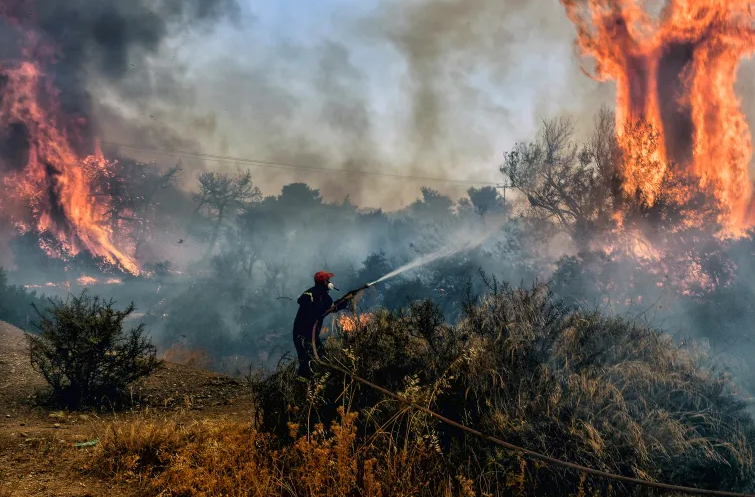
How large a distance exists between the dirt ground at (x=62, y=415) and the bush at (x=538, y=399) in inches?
80.3

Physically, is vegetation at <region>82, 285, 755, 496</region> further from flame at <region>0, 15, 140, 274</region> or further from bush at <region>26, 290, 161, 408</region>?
flame at <region>0, 15, 140, 274</region>

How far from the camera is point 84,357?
8281mm

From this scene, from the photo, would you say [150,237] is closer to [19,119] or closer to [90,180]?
[90,180]

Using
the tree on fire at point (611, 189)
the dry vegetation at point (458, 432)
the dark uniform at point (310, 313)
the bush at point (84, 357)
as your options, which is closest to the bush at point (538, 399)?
the dry vegetation at point (458, 432)

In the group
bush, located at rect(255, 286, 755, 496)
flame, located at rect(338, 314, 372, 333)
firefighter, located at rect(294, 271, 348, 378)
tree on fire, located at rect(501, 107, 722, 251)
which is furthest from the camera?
tree on fire, located at rect(501, 107, 722, 251)

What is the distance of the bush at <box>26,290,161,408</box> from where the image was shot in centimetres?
817

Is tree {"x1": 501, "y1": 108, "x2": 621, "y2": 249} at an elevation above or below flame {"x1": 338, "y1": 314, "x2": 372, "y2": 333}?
above

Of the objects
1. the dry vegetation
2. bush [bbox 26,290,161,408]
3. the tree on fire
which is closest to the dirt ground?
the dry vegetation

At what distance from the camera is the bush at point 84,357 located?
8.17 m

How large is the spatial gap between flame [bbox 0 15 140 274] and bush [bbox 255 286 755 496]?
43.2 meters

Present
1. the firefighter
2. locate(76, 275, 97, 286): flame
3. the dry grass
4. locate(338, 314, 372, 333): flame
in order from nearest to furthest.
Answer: the dry grass → locate(338, 314, 372, 333): flame → the firefighter → locate(76, 275, 97, 286): flame

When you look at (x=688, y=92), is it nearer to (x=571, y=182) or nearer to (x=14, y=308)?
(x=571, y=182)

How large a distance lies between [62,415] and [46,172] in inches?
1550

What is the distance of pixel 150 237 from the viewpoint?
170ft
